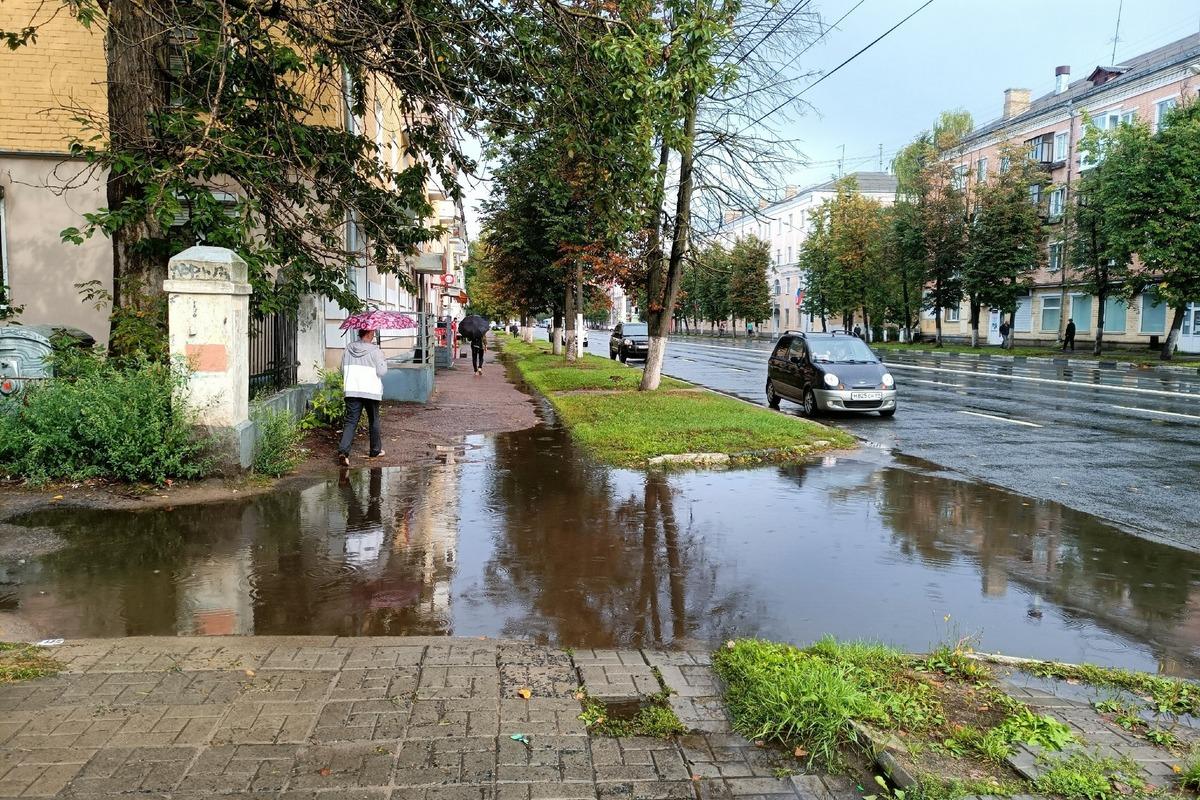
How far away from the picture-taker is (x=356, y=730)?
347 cm

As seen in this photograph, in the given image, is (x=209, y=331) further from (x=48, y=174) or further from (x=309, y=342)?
(x=48, y=174)

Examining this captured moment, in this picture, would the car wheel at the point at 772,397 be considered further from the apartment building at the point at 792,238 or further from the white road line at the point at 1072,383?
the apartment building at the point at 792,238

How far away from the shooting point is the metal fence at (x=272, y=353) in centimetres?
1056

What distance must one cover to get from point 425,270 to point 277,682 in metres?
19.7

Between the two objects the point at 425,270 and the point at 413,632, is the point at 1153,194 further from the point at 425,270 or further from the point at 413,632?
the point at 413,632

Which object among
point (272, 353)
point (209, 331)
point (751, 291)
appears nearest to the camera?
point (209, 331)

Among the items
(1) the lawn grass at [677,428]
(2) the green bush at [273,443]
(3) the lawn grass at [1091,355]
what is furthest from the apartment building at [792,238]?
(2) the green bush at [273,443]

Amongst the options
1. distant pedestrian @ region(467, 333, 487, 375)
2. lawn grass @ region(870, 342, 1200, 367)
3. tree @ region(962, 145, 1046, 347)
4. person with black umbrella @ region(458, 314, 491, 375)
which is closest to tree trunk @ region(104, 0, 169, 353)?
person with black umbrella @ region(458, 314, 491, 375)

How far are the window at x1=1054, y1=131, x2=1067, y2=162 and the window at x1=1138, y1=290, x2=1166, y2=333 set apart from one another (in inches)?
435

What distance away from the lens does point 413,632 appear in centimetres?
476

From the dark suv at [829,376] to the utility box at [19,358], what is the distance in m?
12.5

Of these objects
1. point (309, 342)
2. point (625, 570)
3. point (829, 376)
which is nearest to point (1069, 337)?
point (829, 376)

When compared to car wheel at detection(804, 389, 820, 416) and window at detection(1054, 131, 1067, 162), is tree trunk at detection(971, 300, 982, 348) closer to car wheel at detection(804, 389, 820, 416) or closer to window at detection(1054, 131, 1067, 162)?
window at detection(1054, 131, 1067, 162)

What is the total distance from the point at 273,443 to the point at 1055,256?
47642 mm
